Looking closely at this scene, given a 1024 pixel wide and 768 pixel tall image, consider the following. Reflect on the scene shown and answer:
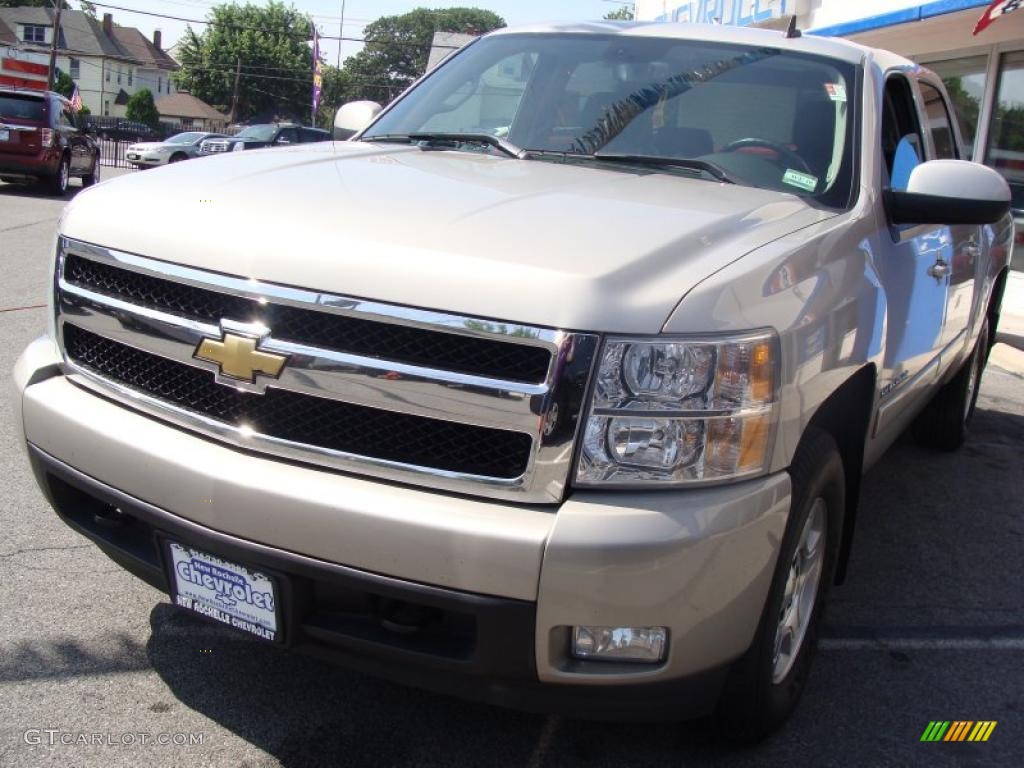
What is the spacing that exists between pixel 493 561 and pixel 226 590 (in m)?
0.72

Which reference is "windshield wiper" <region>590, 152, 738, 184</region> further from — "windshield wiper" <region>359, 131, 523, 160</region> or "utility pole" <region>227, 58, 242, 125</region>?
"utility pole" <region>227, 58, 242, 125</region>

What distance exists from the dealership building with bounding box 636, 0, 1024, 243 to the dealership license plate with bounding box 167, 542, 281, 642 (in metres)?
10.7

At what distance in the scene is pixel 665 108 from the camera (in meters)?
3.51

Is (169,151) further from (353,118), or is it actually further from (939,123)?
(939,123)

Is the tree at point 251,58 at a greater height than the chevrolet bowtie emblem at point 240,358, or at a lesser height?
greater

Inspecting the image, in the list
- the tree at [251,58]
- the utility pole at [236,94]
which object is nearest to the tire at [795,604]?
the utility pole at [236,94]

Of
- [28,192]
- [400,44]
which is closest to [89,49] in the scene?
[400,44]

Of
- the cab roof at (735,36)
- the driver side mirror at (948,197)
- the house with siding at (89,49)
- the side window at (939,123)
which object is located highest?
the house with siding at (89,49)

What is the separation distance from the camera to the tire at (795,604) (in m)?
2.45

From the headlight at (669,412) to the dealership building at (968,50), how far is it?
33.5ft

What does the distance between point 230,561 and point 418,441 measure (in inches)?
20.6

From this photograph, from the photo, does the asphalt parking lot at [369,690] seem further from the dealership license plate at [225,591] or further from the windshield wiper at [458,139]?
the windshield wiper at [458,139]

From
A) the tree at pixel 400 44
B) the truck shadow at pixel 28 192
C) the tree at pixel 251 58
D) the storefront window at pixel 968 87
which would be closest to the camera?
the storefront window at pixel 968 87

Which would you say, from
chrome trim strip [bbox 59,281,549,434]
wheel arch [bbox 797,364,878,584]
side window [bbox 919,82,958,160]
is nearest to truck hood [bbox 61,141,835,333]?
chrome trim strip [bbox 59,281,549,434]
